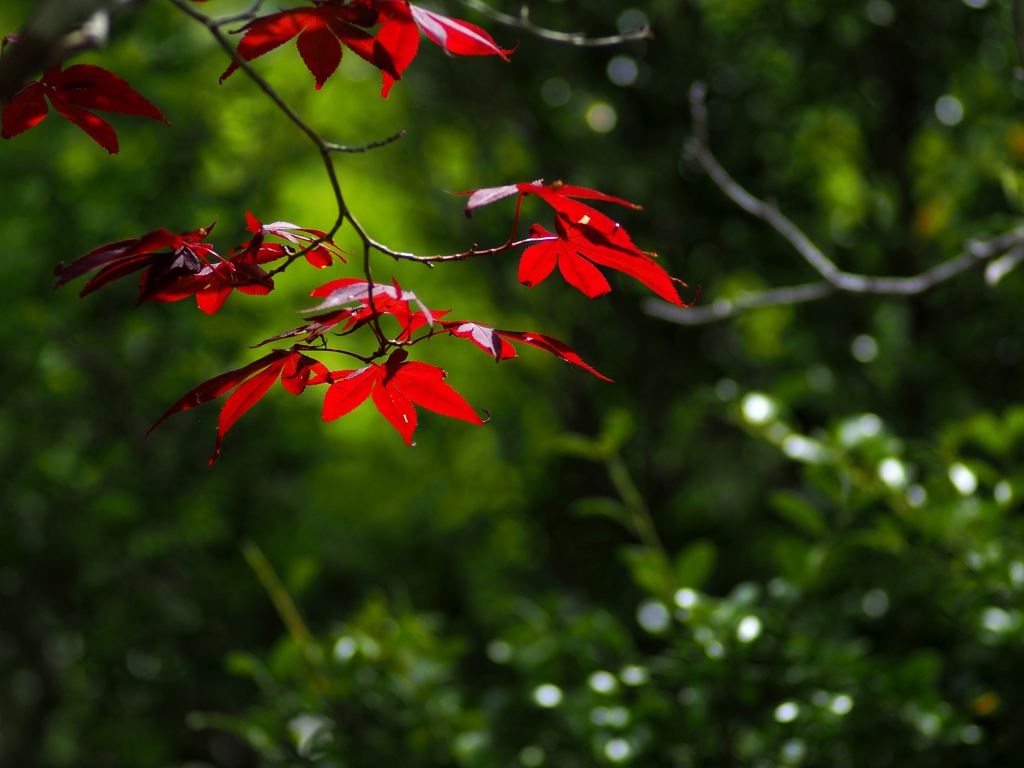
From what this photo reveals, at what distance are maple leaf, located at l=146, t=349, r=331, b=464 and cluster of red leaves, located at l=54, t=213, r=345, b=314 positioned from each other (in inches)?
2.7

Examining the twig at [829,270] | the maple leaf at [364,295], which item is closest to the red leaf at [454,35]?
the maple leaf at [364,295]

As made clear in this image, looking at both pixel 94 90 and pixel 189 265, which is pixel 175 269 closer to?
pixel 189 265

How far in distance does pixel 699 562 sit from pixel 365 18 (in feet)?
3.21

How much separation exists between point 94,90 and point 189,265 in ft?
0.71

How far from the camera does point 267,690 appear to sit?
1.34 meters

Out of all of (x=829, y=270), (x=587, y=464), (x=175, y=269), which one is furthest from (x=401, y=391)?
(x=587, y=464)

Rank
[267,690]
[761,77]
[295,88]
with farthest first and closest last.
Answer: [295,88]
[761,77]
[267,690]

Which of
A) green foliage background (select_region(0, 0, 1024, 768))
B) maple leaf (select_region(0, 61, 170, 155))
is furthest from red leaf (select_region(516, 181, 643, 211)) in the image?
green foliage background (select_region(0, 0, 1024, 768))

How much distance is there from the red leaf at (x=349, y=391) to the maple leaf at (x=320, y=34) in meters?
0.29

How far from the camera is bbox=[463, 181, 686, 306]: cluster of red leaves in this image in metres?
0.64

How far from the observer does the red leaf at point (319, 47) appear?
2.31 feet

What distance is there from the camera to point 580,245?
28.6 inches

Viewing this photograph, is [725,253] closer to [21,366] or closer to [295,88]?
[21,366]

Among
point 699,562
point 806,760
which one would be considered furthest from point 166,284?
point 806,760
